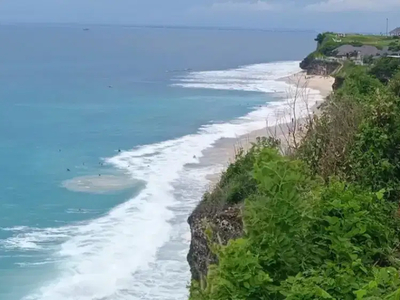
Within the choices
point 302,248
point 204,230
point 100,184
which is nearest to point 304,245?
point 302,248

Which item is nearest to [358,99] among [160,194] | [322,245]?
[322,245]

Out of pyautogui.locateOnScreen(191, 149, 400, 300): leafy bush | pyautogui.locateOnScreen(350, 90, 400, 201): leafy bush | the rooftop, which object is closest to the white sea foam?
pyautogui.locateOnScreen(350, 90, 400, 201): leafy bush

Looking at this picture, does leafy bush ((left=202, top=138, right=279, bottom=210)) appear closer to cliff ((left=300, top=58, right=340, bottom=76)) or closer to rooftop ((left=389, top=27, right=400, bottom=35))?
cliff ((left=300, top=58, right=340, bottom=76))

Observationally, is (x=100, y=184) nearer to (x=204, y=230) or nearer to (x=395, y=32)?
(x=204, y=230)

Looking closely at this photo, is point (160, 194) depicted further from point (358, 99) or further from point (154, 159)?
point (358, 99)

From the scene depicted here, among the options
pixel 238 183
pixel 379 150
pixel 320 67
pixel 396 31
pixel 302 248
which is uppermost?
pixel 396 31

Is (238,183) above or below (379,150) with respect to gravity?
below

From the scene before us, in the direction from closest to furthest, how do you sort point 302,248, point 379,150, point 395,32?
point 302,248
point 379,150
point 395,32
